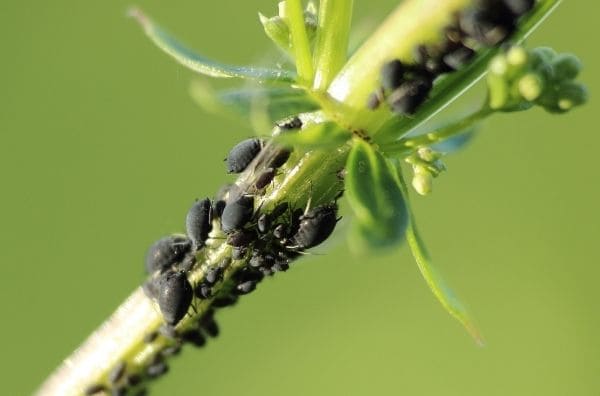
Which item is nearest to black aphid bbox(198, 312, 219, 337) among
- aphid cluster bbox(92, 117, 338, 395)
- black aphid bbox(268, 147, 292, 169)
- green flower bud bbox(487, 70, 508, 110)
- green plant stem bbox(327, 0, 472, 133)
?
aphid cluster bbox(92, 117, 338, 395)

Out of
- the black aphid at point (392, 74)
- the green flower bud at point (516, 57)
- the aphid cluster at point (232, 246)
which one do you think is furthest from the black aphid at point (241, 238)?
Result: the green flower bud at point (516, 57)

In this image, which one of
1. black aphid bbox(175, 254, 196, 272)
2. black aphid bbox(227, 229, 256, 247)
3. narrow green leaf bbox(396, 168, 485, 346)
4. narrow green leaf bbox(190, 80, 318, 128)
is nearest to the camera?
narrow green leaf bbox(190, 80, 318, 128)

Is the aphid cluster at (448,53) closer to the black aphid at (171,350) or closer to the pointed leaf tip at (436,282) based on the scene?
the pointed leaf tip at (436,282)

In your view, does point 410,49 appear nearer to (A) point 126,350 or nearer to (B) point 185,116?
(A) point 126,350

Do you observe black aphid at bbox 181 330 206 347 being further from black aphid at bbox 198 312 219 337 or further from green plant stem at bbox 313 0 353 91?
green plant stem at bbox 313 0 353 91

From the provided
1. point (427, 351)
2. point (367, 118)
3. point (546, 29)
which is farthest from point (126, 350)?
point (546, 29)

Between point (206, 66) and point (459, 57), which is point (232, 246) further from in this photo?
point (459, 57)
